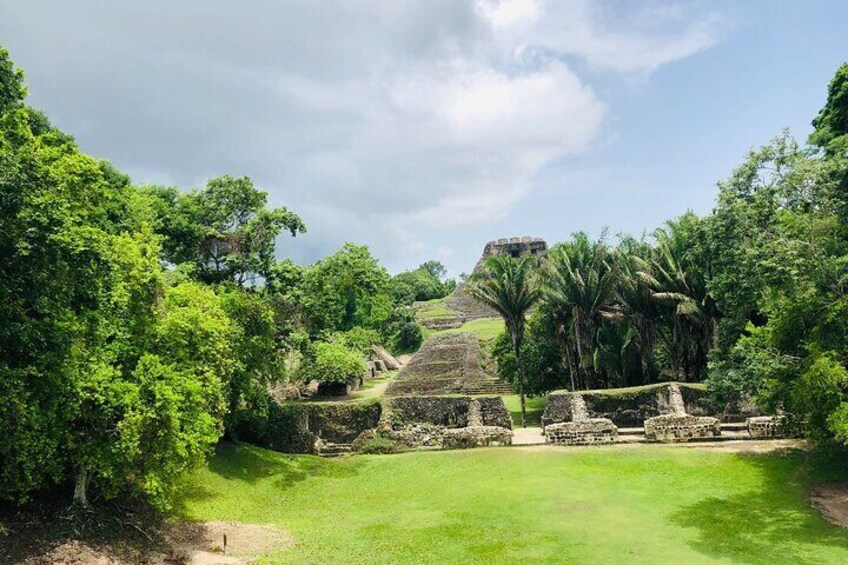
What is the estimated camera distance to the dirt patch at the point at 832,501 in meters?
13.7

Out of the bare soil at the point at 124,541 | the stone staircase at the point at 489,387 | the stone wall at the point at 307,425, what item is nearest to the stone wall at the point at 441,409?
the stone wall at the point at 307,425

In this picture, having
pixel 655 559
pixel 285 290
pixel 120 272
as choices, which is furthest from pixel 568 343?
pixel 120 272

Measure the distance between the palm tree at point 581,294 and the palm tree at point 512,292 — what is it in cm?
162

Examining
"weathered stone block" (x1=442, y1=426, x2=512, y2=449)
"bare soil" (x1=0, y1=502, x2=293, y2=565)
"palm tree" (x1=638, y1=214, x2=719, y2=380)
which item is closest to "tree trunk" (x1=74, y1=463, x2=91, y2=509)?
"bare soil" (x1=0, y1=502, x2=293, y2=565)

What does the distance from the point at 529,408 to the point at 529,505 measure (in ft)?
58.3

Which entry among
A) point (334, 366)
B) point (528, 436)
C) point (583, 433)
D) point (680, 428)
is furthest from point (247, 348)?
point (680, 428)

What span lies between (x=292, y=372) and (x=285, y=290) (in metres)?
9.62

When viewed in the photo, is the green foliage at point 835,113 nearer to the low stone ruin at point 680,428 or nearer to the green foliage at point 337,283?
the low stone ruin at point 680,428

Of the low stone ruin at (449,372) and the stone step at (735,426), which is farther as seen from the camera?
the low stone ruin at (449,372)

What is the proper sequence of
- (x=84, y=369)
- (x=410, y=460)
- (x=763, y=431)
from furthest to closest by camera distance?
(x=410, y=460)
(x=763, y=431)
(x=84, y=369)

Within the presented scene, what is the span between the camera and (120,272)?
14.5 metres

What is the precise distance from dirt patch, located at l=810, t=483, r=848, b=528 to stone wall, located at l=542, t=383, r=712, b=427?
8630 millimetres

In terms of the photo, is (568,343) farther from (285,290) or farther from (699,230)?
(285,290)

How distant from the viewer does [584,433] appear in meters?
21.8
